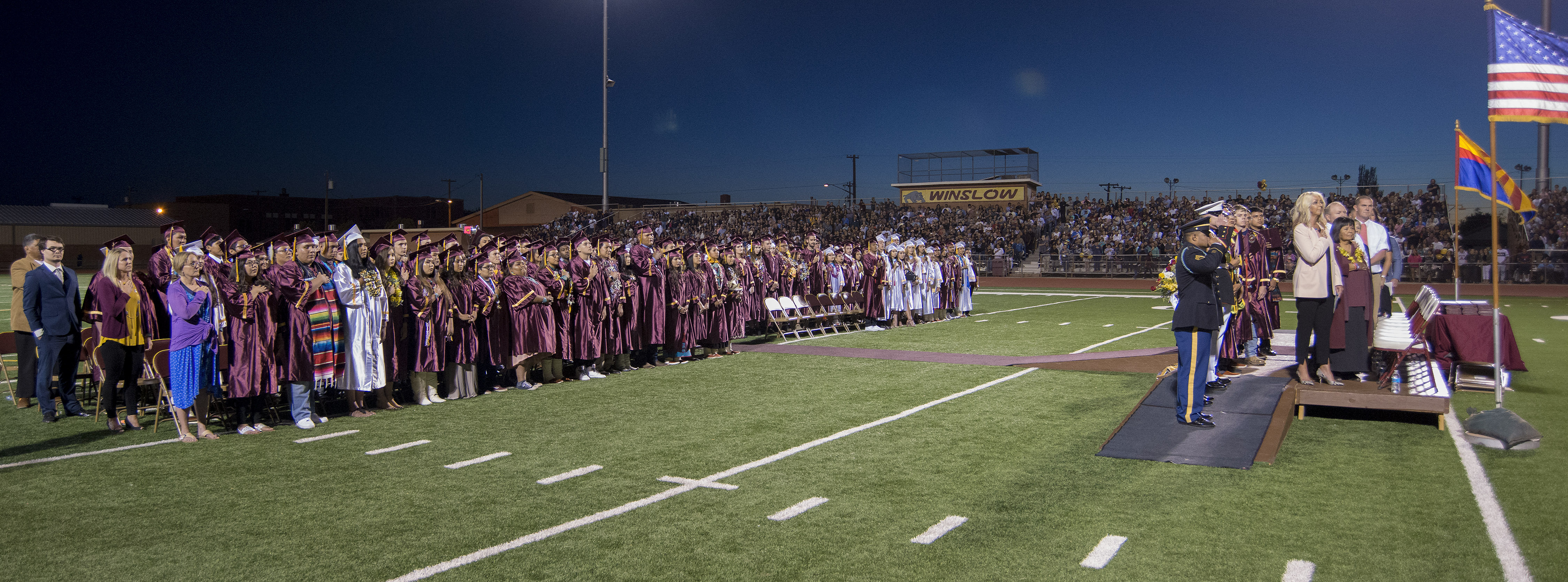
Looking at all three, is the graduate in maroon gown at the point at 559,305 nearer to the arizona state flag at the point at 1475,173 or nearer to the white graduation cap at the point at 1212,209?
the white graduation cap at the point at 1212,209

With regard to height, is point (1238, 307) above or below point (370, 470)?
above

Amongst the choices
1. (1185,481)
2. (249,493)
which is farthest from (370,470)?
(1185,481)

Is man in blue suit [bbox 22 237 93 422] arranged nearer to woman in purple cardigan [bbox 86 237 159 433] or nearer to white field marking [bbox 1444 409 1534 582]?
woman in purple cardigan [bbox 86 237 159 433]

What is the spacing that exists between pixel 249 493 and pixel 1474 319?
429 inches

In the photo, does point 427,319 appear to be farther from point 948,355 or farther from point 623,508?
point 948,355

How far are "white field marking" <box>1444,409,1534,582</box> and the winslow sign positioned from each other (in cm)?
3987

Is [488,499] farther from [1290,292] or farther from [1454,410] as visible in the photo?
[1290,292]

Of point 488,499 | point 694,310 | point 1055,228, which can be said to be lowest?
point 488,499

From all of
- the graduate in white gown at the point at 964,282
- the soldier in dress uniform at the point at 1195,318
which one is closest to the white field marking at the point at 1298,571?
the soldier in dress uniform at the point at 1195,318

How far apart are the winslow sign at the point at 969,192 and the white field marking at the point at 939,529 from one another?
42031mm

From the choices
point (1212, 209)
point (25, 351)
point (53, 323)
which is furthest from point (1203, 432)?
point (25, 351)

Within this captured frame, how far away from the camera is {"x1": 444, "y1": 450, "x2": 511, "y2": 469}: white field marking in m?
6.23

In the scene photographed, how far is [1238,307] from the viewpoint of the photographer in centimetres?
892

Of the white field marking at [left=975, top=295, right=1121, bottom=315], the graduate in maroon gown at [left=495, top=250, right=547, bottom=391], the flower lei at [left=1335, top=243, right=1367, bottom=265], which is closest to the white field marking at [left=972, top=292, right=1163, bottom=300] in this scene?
the white field marking at [left=975, top=295, right=1121, bottom=315]
